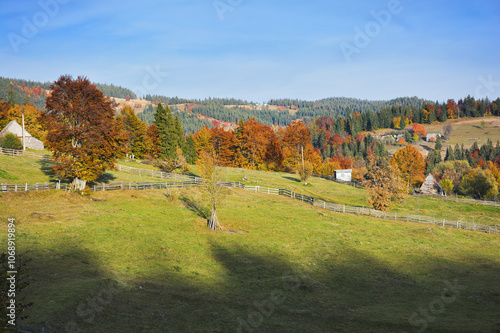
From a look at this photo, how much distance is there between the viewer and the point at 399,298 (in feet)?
75.7

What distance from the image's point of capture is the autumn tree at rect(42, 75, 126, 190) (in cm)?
4084

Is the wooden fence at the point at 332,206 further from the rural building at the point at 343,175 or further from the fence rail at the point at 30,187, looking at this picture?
the rural building at the point at 343,175

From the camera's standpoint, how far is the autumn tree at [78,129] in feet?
134

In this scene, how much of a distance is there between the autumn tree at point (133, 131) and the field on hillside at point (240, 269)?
3727 centimetres

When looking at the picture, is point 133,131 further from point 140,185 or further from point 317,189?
point 317,189

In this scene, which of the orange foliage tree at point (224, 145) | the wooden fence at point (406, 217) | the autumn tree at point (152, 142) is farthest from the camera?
the orange foliage tree at point (224, 145)

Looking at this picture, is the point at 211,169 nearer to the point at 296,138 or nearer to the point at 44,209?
the point at 44,209

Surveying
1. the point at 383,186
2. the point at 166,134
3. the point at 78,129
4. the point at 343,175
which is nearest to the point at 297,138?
the point at 343,175

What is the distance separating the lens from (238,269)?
2711 centimetres

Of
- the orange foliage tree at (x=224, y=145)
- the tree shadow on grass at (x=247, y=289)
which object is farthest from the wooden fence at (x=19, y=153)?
the orange foliage tree at (x=224, y=145)

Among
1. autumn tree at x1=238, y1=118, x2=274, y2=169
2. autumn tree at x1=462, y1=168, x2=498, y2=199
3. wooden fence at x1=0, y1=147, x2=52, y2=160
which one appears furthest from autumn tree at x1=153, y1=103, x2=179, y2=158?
autumn tree at x1=462, y1=168, x2=498, y2=199

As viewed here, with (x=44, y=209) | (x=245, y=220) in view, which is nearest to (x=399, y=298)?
(x=245, y=220)

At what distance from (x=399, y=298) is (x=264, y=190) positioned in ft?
126

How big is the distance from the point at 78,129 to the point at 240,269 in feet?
87.9
